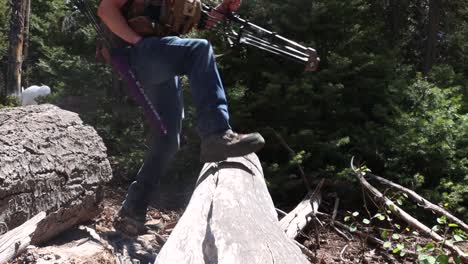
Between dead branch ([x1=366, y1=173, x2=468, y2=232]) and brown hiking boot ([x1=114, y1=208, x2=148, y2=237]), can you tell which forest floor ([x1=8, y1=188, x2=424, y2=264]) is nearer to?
brown hiking boot ([x1=114, y1=208, x2=148, y2=237])

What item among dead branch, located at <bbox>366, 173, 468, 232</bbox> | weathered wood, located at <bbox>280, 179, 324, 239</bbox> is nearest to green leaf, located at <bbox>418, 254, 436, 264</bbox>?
weathered wood, located at <bbox>280, 179, 324, 239</bbox>

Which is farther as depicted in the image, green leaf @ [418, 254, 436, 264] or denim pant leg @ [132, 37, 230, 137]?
denim pant leg @ [132, 37, 230, 137]

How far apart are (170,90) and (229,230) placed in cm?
202

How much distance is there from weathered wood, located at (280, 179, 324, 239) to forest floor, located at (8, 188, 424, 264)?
0.14 metres

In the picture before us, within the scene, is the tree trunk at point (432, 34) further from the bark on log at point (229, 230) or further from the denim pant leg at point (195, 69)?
the bark on log at point (229, 230)

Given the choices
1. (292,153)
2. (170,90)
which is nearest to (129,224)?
(170,90)

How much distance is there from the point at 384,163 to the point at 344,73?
43.3 inches

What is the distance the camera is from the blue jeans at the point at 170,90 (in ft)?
11.4

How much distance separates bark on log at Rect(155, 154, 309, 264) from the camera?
206 cm

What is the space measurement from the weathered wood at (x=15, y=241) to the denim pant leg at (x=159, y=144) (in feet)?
3.11

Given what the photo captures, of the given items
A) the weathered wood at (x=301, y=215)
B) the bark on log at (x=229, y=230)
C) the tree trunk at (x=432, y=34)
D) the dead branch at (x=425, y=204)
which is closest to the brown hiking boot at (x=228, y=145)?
the bark on log at (x=229, y=230)

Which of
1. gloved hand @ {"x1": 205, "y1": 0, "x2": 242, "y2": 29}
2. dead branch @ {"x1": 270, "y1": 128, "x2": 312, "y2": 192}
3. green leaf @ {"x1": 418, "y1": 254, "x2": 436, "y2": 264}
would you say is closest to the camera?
green leaf @ {"x1": 418, "y1": 254, "x2": 436, "y2": 264}

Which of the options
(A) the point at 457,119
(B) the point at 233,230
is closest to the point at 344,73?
(A) the point at 457,119

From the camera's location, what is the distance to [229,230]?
2234mm
